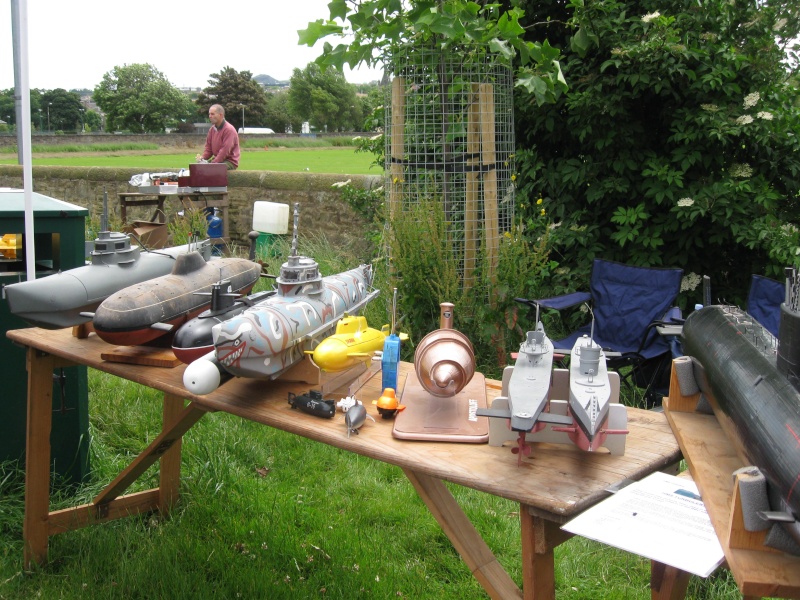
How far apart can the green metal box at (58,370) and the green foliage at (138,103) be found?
68143 mm

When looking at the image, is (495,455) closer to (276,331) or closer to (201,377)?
(276,331)

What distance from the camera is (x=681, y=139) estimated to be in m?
4.92

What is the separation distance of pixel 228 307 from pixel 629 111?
389cm

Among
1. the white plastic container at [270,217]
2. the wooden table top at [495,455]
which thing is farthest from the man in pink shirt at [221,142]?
the wooden table top at [495,455]

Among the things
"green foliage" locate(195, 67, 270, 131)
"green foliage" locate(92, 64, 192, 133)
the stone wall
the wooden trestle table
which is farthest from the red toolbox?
"green foliage" locate(92, 64, 192, 133)

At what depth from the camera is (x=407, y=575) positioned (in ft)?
9.43

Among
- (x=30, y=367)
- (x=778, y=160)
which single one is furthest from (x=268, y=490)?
(x=778, y=160)

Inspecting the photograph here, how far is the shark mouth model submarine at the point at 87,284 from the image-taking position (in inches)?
92.6

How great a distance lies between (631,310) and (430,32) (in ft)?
6.53

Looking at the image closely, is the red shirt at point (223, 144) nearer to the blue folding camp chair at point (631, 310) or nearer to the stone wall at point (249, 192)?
the stone wall at point (249, 192)

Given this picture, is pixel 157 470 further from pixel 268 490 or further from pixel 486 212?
pixel 486 212

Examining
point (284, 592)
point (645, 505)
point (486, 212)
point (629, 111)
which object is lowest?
point (284, 592)

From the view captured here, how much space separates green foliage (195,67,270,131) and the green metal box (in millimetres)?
65461

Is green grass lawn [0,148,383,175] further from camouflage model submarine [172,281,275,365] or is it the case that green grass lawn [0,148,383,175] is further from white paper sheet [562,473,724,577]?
white paper sheet [562,473,724,577]
